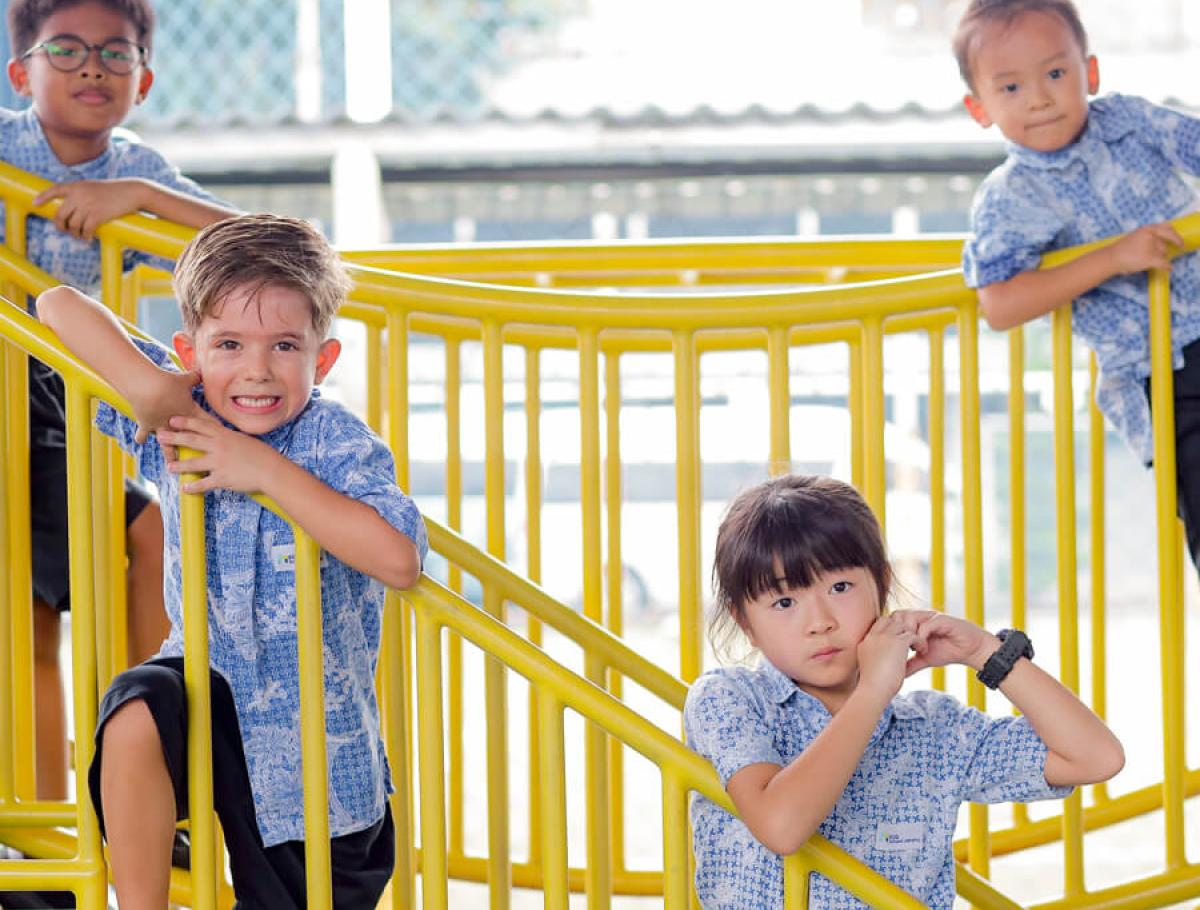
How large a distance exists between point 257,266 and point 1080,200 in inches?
45.7

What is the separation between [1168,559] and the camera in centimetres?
201

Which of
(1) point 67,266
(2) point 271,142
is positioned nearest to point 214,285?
(1) point 67,266

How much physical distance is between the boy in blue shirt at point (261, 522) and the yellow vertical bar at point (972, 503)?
0.93 meters

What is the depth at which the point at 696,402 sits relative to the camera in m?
2.24

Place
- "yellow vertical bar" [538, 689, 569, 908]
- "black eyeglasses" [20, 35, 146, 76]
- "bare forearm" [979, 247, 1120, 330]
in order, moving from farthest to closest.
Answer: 1. "black eyeglasses" [20, 35, 146, 76]
2. "bare forearm" [979, 247, 1120, 330]
3. "yellow vertical bar" [538, 689, 569, 908]

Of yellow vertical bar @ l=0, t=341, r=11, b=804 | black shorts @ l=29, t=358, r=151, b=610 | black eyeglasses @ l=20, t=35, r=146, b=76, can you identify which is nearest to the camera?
yellow vertical bar @ l=0, t=341, r=11, b=804

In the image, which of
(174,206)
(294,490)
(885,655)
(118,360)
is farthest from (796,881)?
(174,206)

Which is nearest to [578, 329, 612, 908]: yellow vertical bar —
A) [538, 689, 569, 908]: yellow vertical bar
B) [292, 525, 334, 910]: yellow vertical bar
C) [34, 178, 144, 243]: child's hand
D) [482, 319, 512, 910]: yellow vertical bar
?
[482, 319, 512, 910]: yellow vertical bar

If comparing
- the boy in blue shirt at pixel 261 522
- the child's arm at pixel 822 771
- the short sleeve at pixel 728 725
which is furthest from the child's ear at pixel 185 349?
the child's arm at pixel 822 771

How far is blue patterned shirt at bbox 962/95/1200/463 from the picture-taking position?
2.05 meters

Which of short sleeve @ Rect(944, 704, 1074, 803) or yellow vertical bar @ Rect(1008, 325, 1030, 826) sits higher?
yellow vertical bar @ Rect(1008, 325, 1030, 826)

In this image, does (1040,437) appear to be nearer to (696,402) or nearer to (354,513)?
(696,402)

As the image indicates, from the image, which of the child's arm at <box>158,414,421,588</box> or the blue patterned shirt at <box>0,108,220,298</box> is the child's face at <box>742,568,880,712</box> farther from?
the blue patterned shirt at <box>0,108,220,298</box>

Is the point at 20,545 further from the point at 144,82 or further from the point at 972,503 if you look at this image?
the point at 972,503
